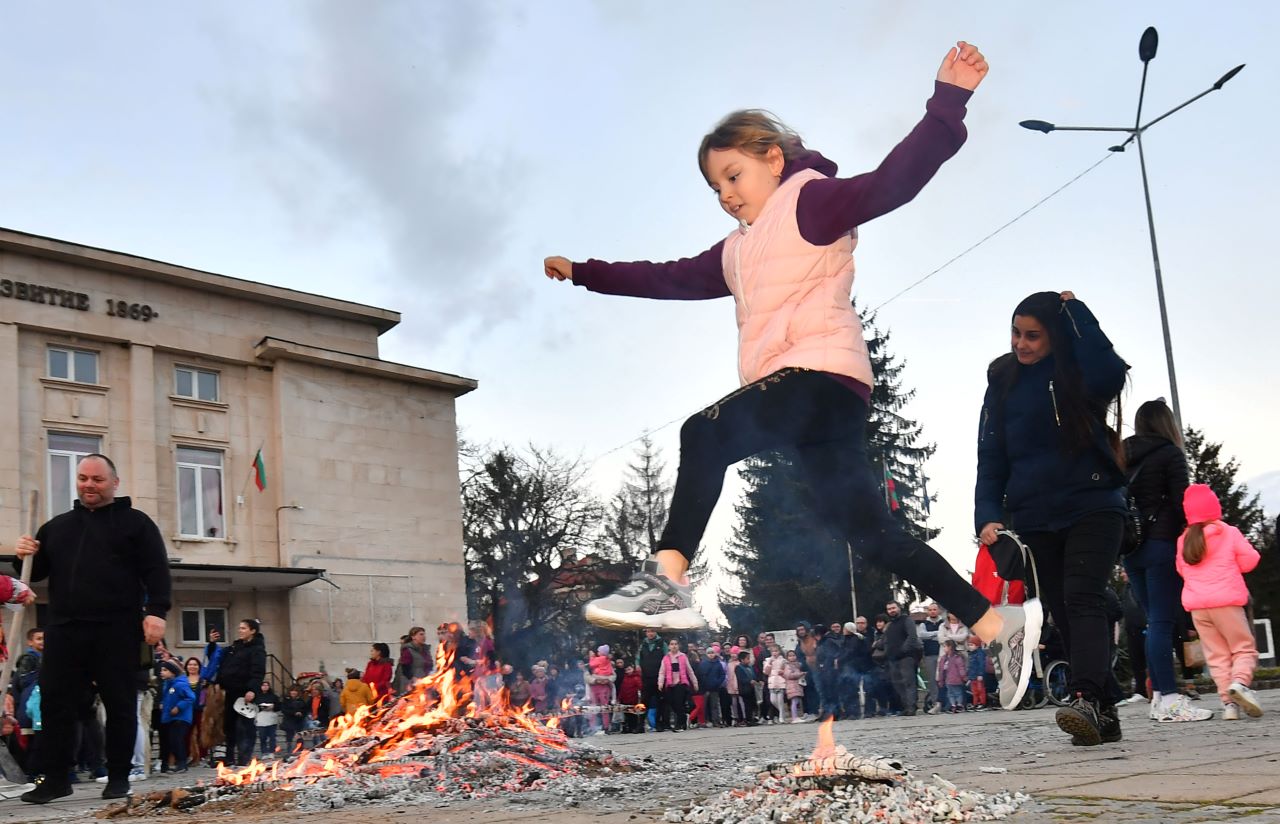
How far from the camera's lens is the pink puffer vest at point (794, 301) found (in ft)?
12.8

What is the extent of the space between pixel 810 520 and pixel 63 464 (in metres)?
29.5

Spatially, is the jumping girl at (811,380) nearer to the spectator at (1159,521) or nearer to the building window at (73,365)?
the spectator at (1159,521)

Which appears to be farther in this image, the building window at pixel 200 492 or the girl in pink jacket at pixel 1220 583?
the building window at pixel 200 492

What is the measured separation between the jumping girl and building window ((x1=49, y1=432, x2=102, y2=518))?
29148mm

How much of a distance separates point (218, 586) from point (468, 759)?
27.8m

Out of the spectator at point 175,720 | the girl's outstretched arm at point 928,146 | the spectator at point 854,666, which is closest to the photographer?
the girl's outstretched arm at point 928,146

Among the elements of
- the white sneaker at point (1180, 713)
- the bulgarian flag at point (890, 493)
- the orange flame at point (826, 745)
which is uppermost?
the bulgarian flag at point (890, 493)

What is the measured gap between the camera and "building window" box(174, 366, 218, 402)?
32.3 meters

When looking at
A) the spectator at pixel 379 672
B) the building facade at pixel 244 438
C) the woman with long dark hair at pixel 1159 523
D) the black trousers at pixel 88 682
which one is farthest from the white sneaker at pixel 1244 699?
the building facade at pixel 244 438

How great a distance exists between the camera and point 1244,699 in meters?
7.73

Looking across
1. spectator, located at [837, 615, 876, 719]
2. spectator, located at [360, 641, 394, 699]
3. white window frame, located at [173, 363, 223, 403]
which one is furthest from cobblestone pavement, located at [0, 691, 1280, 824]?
white window frame, located at [173, 363, 223, 403]

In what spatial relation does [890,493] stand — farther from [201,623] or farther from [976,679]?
[201,623]

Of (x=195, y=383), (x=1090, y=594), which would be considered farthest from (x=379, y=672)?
(x=195, y=383)

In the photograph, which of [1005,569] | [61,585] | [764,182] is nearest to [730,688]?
[61,585]
